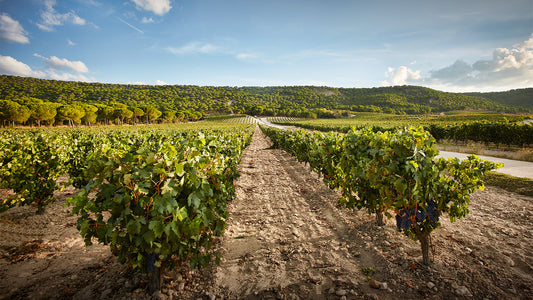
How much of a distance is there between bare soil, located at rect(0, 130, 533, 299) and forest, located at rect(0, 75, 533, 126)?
213 ft

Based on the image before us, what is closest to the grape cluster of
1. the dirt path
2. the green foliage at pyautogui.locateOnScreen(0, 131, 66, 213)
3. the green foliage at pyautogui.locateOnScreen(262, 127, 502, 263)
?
the green foliage at pyautogui.locateOnScreen(262, 127, 502, 263)

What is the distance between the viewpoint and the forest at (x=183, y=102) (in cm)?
5803

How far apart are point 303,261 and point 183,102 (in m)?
149

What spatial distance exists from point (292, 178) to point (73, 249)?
7.84m

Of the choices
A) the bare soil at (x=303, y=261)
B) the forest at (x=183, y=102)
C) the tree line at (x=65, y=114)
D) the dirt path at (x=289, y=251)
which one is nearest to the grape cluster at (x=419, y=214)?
the bare soil at (x=303, y=261)

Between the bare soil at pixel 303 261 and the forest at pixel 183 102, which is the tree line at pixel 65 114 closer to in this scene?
the forest at pixel 183 102

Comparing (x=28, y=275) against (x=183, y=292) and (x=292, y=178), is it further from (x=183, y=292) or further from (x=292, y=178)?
(x=292, y=178)

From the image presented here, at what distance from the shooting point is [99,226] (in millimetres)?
2668

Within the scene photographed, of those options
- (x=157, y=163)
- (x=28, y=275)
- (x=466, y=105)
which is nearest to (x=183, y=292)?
(x=157, y=163)

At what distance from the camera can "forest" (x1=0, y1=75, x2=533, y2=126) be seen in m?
58.0

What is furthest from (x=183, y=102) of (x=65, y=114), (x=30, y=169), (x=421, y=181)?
(x=421, y=181)

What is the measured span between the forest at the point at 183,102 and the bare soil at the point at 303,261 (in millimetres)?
64844

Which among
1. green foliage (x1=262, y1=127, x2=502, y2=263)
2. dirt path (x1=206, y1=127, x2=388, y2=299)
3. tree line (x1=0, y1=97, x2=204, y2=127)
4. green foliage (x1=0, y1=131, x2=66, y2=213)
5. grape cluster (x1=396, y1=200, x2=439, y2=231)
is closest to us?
dirt path (x1=206, y1=127, x2=388, y2=299)

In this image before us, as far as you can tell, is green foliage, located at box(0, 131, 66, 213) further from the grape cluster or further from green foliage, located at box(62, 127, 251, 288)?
the grape cluster
